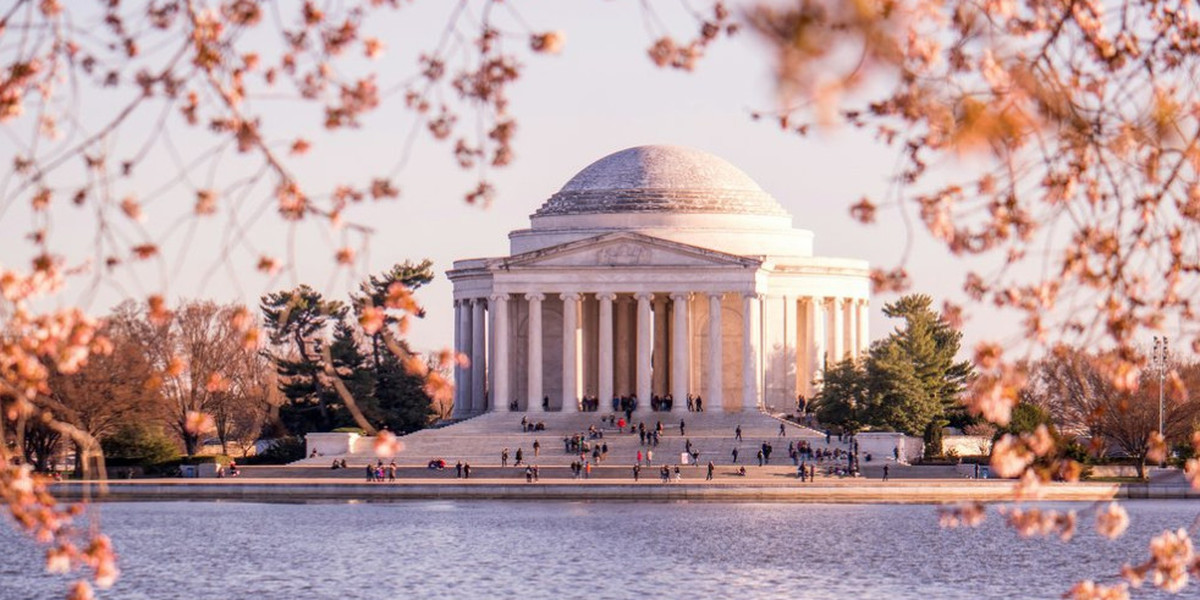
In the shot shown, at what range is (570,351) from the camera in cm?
12912

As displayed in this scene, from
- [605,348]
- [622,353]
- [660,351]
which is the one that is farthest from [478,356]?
[605,348]

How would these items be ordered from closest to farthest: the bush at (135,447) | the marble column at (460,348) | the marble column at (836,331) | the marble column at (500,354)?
the bush at (135,447) < the marble column at (500,354) < the marble column at (460,348) < the marble column at (836,331)

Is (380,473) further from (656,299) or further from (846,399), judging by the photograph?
(656,299)

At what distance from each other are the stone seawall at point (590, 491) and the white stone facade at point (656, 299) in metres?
29.3

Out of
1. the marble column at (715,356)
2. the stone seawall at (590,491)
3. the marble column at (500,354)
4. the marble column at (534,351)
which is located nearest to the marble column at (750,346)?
the marble column at (715,356)

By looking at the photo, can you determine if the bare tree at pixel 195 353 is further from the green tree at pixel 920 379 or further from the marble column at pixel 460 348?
the green tree at pixel 920 379

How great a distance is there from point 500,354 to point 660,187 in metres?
14.9

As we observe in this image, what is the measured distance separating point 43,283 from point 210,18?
242cm

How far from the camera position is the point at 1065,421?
136 metres

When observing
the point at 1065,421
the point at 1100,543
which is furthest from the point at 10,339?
the point at 1065,421

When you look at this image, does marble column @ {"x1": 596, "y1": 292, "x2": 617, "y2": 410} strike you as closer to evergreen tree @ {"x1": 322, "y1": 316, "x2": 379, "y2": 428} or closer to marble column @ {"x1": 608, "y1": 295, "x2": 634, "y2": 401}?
marble column @ {"x1": 608, "y1": 295, "x2": 634, "y2": 401}

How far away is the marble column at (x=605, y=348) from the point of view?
422 feet

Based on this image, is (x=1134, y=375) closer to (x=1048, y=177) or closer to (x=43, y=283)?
(x=1048, y=177)

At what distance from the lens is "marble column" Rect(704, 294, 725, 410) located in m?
128
